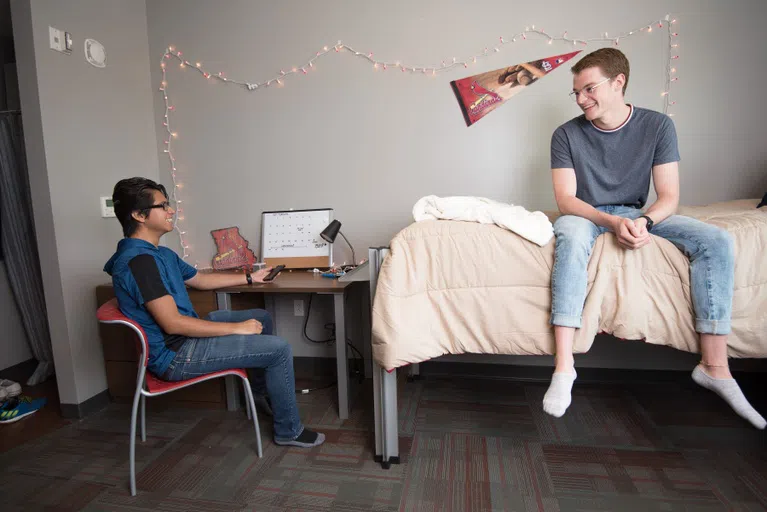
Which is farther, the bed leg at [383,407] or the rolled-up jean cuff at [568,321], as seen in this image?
the bed leg at [383,407]

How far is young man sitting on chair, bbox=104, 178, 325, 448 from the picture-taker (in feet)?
4.95

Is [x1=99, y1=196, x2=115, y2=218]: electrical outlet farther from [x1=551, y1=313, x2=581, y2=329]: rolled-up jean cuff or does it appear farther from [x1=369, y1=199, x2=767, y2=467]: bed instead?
[x1=551, y1=313, x2=581, y2=329]: rolled-up jean cuff

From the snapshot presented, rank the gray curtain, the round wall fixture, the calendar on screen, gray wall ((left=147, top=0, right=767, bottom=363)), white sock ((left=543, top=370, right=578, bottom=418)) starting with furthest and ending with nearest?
1. the calendar on screen
2. the gray curtain
3. the round wall fixture
4. gray wall ((left=147, top=0, right=767, bottom=363))
5. white sock ((left=543, top=370, right=578, bottom=418))

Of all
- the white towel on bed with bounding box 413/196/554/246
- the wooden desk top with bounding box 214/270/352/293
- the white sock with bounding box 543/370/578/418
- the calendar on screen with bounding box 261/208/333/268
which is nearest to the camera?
the white sock with bounding box 543/370/578/418

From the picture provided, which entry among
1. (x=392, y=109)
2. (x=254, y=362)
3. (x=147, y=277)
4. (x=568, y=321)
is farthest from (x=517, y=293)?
(x=392, y=109)

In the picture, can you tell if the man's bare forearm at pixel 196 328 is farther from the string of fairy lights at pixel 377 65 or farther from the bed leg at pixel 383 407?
the string of fairy lights at pixel 377 65

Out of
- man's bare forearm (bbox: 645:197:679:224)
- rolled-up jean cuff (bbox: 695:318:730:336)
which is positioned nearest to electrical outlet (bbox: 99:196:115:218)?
man's bare forearm (bbox: 645:197:679:224)

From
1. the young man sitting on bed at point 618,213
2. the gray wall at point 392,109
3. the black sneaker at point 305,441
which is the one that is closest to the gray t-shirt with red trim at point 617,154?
the young man sitting on bed at point 618,213

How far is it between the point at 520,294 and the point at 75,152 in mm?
2182

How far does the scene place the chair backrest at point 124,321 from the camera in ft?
4.66

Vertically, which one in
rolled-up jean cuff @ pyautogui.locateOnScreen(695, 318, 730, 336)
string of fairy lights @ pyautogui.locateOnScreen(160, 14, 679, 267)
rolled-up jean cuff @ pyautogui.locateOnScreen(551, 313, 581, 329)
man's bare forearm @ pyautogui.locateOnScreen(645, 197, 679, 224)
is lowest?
rolled-up jean cuff @ pyautogui.locateOnScreen(695, 318, 730, 336)

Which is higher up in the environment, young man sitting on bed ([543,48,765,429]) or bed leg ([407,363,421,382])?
young man sitting on bed ([543,48,765,429])

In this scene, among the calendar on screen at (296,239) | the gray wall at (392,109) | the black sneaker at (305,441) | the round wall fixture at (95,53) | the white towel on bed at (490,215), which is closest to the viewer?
the white towel on bed at (490,215)

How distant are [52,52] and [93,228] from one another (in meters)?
0.84
